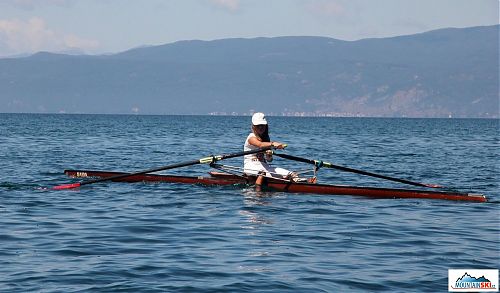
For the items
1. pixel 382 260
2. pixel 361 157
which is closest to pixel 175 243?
pixel 382 260

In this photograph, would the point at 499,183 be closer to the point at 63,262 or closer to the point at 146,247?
the point at 146,247

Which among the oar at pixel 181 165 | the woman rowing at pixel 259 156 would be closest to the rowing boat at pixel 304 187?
the woman rowing at pixel 259 156

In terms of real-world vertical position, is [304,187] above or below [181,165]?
below

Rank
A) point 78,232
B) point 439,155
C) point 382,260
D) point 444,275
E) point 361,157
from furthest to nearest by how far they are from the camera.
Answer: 1. point 439,155
2. point 361,157
3. point 78,232
4. point 382,260
5. point 444,275

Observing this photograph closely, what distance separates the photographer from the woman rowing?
78.0 ft

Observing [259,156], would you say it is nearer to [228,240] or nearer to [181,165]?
[181,165]

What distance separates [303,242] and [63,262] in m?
4.78

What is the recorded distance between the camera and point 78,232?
17.4 m

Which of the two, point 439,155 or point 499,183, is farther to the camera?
point 439,155

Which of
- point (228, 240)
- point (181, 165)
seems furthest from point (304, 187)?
point (228, 240)

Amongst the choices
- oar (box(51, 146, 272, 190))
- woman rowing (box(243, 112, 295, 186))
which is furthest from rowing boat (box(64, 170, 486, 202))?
oar (box(51, 146, 272, 190))

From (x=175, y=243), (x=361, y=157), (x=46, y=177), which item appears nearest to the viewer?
(x=175, y=243)

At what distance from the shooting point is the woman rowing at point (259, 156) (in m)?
23.8

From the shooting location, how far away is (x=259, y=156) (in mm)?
24875
